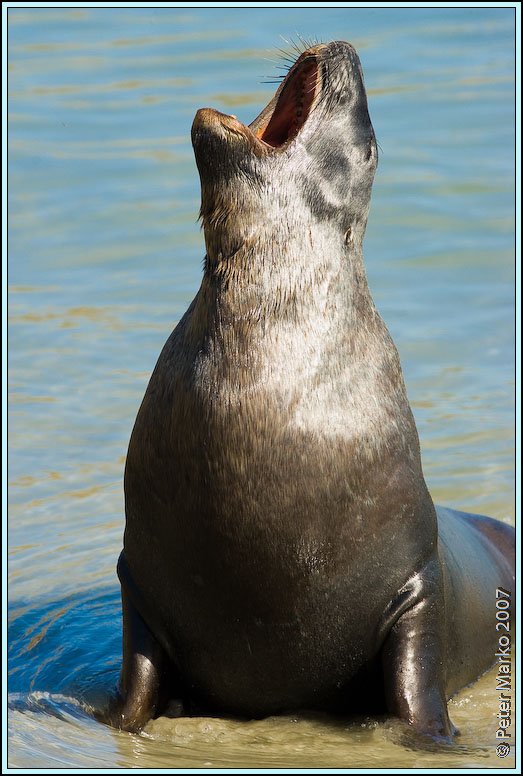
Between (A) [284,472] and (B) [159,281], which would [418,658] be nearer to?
(A) [284,472]

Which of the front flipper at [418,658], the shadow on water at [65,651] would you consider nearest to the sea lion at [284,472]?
the front flipper at [418,658]

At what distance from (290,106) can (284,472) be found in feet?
4.66

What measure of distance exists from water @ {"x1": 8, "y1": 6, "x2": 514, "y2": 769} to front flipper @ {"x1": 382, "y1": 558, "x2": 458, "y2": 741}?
0.11 metres

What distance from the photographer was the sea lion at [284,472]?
4371mm

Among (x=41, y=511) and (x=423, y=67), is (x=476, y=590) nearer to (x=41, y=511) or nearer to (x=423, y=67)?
(x=41, y=511)

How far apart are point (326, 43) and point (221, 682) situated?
236cm

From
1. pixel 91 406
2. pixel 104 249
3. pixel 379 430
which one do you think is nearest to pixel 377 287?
pixel 104 249

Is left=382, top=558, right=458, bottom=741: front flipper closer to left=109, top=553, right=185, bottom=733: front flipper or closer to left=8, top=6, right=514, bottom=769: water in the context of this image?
left=8, top=6, right=514, bottom=769: water

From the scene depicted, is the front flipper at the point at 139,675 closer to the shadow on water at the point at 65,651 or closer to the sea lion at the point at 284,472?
the sea lion at the point at 284,472

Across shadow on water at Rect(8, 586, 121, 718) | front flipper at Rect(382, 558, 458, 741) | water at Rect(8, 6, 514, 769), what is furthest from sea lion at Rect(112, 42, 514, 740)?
shadow on water at Rect(8, 586, 121, 718)

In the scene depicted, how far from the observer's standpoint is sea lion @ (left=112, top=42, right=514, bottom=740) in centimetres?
437

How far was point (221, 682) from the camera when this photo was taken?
182 inches

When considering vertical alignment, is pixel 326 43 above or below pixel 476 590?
above

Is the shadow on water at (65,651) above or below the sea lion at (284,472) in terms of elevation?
below
